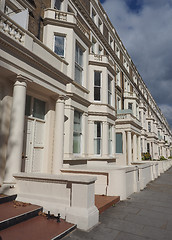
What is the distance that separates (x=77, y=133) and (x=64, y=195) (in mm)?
5615

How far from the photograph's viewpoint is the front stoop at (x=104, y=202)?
525cm

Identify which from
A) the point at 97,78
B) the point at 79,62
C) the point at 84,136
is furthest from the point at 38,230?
the point at 97,78

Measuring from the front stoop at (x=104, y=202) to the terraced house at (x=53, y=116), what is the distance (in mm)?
284

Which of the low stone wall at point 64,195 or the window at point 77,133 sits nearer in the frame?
the low stone wall at point 64,195

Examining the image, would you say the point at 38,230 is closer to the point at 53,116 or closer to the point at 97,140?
the point at 53,116

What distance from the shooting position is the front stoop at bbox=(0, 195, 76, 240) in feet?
11.2

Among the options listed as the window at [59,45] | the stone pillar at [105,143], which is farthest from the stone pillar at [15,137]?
the stone pillar at [105,143]

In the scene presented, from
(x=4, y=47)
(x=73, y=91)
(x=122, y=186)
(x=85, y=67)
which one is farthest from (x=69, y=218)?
(x=85, y=67)

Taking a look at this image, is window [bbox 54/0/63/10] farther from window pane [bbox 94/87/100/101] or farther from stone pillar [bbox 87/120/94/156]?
stone pillar [bbox 87/120/94/156]

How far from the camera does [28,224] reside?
3.88 m

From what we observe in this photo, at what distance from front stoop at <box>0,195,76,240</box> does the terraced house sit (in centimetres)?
34

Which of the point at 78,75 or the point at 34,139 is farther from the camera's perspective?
the point at 78,75

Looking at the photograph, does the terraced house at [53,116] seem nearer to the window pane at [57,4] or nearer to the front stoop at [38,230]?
the window pane at [57,4]

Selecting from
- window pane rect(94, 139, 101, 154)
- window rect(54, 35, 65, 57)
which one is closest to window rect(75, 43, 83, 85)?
window rect(54, 35, 65, 57)
